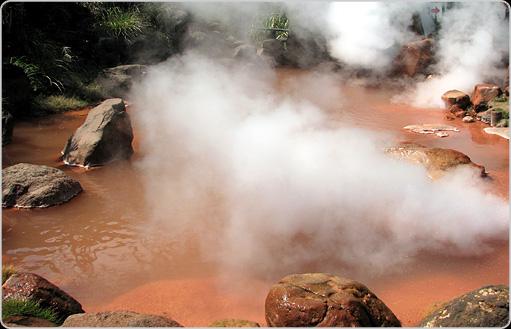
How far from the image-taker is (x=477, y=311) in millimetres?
3393

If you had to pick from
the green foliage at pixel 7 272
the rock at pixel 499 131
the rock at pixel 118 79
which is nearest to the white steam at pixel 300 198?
the green foliage at pixel 7 272

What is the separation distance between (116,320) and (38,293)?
0.83 meters

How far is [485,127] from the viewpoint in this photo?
32.9 ft

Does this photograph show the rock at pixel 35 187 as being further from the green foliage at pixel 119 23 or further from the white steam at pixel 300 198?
the green foliage at pixel 119 23

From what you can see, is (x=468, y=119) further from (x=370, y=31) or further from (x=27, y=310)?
(x=27, y=310)

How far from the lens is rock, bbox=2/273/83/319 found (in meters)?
3.75

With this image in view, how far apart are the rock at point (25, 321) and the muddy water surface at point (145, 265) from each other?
2.16 feet

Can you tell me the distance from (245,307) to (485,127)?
25.5ft

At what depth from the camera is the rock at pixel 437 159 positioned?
6762mm

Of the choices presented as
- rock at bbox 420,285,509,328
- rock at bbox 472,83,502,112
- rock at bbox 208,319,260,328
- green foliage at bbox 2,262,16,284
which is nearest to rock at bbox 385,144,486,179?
rock at bbox 420,285,509,328

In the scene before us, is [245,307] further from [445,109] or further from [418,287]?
[445,109]

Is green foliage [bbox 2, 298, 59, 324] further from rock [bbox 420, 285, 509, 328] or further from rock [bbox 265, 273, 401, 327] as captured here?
rock [bbox 420, 285, 509, 328]

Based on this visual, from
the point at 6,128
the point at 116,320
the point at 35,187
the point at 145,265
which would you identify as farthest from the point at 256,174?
the point at 6,128

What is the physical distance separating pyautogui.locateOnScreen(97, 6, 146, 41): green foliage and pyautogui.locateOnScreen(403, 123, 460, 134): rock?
7.92 metres
